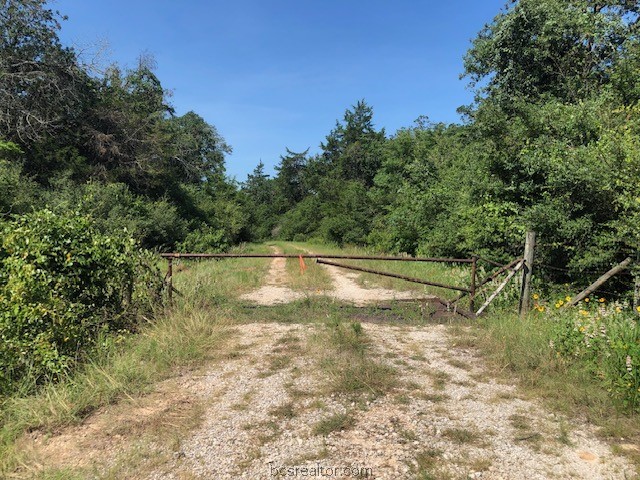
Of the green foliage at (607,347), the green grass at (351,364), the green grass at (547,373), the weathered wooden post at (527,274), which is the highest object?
the weathered wooden post at (527,274)

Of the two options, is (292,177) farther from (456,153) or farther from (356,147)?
(456,153)

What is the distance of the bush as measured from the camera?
4.47 m

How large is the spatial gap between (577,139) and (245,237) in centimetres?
3070

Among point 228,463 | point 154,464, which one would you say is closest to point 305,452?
point 228,463

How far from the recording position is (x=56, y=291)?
493 cm

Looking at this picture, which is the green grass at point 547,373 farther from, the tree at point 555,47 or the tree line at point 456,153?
the tree at point 555,47

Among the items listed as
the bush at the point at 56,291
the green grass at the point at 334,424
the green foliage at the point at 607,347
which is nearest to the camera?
the green grass at the point at 334,424

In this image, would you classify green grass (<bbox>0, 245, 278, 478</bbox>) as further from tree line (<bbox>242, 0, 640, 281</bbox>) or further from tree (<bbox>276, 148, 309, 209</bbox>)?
tree (<bbox>276, 148, 309, 209</bbox>)

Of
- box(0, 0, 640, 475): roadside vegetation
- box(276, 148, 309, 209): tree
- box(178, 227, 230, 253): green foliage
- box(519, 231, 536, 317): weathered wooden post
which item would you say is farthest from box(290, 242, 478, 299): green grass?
box(276, 148, 309, 209): tree

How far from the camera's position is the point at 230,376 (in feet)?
17.2

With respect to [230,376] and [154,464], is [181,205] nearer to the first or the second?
[230,376]

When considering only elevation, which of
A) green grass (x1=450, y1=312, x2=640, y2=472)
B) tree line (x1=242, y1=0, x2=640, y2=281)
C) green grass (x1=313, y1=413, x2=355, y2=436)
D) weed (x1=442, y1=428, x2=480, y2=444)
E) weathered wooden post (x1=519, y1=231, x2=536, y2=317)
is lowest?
green grass (x1=313, y1=413, x2=355, y2=436)

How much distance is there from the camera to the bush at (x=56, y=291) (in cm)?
447

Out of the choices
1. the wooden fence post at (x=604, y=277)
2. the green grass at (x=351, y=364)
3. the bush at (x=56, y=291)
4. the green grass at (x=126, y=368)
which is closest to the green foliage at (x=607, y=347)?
the wooden fence post at (x=604, y=277)
